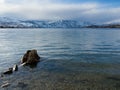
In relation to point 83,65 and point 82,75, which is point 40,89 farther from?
point 83,65

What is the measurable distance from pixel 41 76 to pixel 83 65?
28.2 feet

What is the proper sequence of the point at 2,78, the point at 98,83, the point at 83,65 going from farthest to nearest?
the point at 83,65 < the point at 2,78 < the point at 98,83

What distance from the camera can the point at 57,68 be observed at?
90.3 feet

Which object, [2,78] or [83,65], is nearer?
[2,78]

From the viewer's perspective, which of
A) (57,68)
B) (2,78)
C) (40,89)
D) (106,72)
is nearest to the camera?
(40,89)

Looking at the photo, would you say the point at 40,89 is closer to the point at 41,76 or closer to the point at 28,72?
the point at 41,76

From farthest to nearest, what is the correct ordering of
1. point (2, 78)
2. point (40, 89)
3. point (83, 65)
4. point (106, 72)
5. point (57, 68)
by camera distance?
point (83, 65), point (57, 68), point (106, 72), point (2, 78), point (40, 89)

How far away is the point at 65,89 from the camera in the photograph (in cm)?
1866

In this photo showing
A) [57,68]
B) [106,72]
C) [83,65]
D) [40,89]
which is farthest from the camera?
[83,65]

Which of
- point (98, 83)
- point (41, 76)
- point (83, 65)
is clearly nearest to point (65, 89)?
point (98, 83)

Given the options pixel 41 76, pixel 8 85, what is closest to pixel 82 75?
pixel 41 76

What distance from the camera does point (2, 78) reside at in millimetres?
22219

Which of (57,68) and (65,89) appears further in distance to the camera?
(57,68)

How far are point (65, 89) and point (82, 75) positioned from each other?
5476 mm
